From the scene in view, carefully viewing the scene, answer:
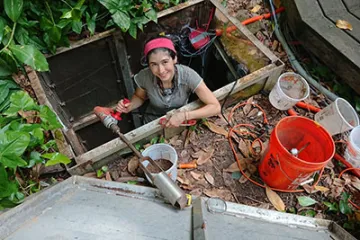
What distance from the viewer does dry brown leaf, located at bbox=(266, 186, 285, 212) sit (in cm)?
207

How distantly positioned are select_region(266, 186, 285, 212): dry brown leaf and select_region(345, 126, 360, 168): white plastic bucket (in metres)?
0.73

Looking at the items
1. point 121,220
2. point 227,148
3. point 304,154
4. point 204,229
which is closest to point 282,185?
point 304,154

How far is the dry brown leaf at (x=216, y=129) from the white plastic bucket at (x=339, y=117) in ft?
2.96

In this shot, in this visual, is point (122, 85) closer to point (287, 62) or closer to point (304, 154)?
point (287, 62)

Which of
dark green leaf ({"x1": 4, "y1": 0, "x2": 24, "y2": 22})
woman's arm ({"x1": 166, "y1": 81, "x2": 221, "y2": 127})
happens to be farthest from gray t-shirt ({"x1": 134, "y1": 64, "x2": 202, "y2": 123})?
dark green leaf ({"x1": 4, "y1": 0, "x2": 24, "y2": 22})

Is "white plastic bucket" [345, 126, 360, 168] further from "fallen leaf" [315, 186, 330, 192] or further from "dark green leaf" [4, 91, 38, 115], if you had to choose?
"dark green leaf" [4, 91, 38, 115]

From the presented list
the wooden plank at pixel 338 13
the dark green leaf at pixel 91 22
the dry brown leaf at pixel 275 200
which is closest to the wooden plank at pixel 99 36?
the dark green leaf at pixel 91 22

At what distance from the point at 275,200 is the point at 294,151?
45 cm

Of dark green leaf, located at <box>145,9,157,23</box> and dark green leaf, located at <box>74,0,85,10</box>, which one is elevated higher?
dark green leaf, located at <box>74,0,85,10</box>

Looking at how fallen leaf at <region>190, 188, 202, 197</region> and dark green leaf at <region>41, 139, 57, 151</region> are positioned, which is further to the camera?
fallen leaf at <region>190, 188, 202, 197</region>

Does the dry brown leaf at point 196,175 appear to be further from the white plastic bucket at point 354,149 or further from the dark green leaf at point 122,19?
the dark green leaf at point 122,19

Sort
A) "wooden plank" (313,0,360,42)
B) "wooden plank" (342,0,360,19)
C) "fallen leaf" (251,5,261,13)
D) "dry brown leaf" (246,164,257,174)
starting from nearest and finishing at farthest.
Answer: "dry brown leaf" (246,164,257,174) → "wooden plank" (313,0,360,42) → "wooden plank" (342,0,360,19) → "fallen leaf" (251,5,261,13)

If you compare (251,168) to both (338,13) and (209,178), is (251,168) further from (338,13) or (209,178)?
(338,13)

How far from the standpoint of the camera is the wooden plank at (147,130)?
2.02 m
